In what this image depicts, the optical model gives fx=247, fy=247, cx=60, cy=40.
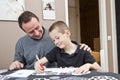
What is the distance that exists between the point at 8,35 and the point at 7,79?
1.32 meters

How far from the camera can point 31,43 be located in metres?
1.82

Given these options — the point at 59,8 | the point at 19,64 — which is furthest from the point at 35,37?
the point at 59,8

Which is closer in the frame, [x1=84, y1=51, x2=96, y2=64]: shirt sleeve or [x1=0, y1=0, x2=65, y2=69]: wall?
[x1=84, y1=51, x2=96, y2=64]: shirt sleeve

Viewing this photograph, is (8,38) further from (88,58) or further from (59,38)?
(88,58)

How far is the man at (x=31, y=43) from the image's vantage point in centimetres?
169

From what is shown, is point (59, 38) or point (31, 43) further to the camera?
point (31, 43)

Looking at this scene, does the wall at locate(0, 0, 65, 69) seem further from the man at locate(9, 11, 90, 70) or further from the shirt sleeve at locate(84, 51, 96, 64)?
the shirt sleeve at locate(84, 51, 96, 64)

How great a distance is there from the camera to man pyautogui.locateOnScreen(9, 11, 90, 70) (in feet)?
5.55

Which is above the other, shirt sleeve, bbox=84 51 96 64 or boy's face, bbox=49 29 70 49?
boy's face, bbox=49 29 70 49

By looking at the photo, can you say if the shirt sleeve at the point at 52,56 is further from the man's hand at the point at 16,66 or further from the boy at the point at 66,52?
the man's hand at the point at 16,66

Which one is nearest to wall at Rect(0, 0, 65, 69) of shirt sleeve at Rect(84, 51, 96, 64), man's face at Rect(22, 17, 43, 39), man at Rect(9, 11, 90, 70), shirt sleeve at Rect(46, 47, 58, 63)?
man at Rect(9, 11, 90, 70)

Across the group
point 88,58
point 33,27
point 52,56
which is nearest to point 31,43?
point 33,27

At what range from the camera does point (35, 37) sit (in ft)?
5.91

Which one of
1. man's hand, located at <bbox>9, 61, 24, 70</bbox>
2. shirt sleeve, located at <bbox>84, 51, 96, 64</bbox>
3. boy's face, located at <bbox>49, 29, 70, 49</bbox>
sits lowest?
man's hand, located at <bbox>9, 61, 24, 70</bbox>
